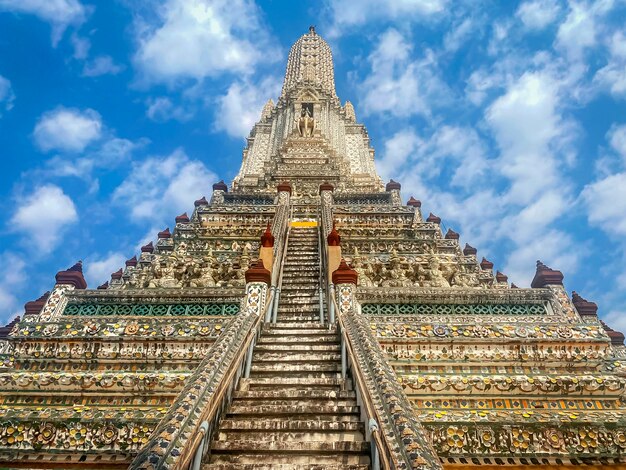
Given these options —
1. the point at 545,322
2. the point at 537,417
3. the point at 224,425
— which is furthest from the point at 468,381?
the point at 224,425

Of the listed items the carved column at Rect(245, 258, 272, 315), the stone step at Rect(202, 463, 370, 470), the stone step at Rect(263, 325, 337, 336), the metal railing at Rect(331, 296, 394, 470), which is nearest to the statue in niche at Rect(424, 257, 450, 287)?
the stone step at Rect(263, 325, 337, 336)

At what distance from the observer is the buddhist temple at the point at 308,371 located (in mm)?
4328

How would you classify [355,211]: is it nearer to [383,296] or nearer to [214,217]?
[214,217]

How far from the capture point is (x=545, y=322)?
7.54 metres

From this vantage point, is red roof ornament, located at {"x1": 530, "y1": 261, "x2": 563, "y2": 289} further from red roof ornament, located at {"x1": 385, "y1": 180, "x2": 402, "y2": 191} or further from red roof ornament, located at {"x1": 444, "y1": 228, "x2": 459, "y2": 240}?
red roof ornament, located at {"x1": 385, "y1": 180, "x2": 402, "y2": 191}

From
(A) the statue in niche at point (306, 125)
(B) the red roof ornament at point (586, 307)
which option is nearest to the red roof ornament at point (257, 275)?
(B) the red roof ornament at point (586, 307)

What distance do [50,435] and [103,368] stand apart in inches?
78.0

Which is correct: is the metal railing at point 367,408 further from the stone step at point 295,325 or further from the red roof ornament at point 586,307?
the red roof ornament at point 586,307

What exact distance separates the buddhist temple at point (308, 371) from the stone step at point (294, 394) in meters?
0.02

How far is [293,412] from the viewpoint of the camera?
5.01 meters

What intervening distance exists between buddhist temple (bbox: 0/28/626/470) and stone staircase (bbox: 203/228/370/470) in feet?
0.07

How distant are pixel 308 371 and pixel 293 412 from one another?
1.03 m

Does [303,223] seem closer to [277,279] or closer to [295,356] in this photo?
[277,279]

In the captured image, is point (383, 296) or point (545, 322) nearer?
point (545, 322)
